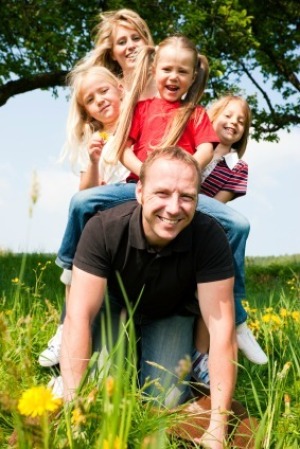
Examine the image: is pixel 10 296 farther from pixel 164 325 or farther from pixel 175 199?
pixel 175 199

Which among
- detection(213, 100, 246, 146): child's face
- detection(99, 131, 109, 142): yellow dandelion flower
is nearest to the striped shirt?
detection(213, 100, 246, 146): child's face

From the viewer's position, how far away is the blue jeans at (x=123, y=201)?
362cm

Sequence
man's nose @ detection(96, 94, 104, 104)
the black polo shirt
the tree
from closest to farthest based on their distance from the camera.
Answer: the black polo shirt → man's nose @ detection(96, 94, 104, 104) → the tree

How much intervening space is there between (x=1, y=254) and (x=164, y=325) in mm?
8831

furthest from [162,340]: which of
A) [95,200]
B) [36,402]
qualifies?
[36,402]

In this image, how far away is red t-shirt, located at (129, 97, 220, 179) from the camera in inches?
156

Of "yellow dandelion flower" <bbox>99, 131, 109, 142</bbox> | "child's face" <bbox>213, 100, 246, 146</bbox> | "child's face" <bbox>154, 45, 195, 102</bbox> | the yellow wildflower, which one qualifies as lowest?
the yellow wildflower

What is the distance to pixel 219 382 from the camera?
10.6ft

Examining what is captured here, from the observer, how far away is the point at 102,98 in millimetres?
4211

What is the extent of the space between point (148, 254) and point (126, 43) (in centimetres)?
194

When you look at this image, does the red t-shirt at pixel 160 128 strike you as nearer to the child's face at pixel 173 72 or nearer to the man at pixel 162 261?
the child's face at pixel 173 72

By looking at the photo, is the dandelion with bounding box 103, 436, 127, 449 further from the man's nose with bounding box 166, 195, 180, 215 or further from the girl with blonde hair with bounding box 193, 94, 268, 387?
the girl with blonde hair with bounding box 193, 94, 268, 387

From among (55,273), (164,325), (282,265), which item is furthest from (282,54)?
(164,325)

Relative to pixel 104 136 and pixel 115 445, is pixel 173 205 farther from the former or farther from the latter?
pixel 115 445
